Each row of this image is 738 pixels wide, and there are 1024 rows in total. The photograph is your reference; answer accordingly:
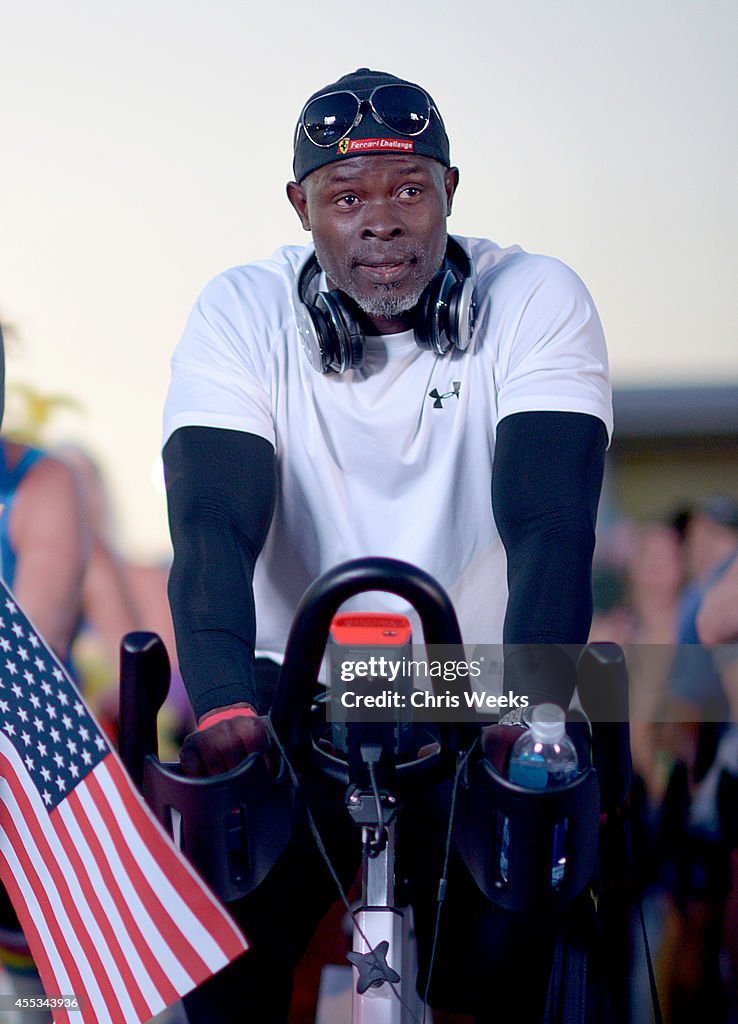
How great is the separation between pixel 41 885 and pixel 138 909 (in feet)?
0.47

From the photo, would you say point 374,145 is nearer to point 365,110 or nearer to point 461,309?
point 365,110

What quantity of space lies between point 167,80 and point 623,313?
2.98 feet

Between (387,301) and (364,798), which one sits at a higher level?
(387,301)

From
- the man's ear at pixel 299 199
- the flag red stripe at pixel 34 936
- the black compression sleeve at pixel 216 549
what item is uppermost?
the man's ear at pixel 299 199

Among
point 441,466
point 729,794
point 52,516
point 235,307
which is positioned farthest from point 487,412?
point 52,516

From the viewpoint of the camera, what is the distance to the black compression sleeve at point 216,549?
1.12 m

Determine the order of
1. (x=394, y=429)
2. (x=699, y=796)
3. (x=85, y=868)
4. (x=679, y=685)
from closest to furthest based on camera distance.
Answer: (x=85, y=868) → (x=394, y=429) → (x=699, y=796) → (x=679, y=685)

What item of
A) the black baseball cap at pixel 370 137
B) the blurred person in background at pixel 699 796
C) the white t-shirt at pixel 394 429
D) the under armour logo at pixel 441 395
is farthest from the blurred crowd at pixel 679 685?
the black baseball cap at pixel 370 137

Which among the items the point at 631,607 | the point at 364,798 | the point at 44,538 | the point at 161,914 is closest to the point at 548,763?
the point at 364,798

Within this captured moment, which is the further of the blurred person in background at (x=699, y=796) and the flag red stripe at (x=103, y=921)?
the blurred person in background at (x=699, y=796)

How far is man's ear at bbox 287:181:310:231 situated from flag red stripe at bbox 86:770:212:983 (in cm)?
90

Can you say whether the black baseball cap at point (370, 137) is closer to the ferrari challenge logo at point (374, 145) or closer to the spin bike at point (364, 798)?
the ferrari challenge logo at point (374, 145)

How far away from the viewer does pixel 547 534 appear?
4.14 feet

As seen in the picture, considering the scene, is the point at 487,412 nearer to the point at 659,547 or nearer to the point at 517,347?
the point at 517,347
